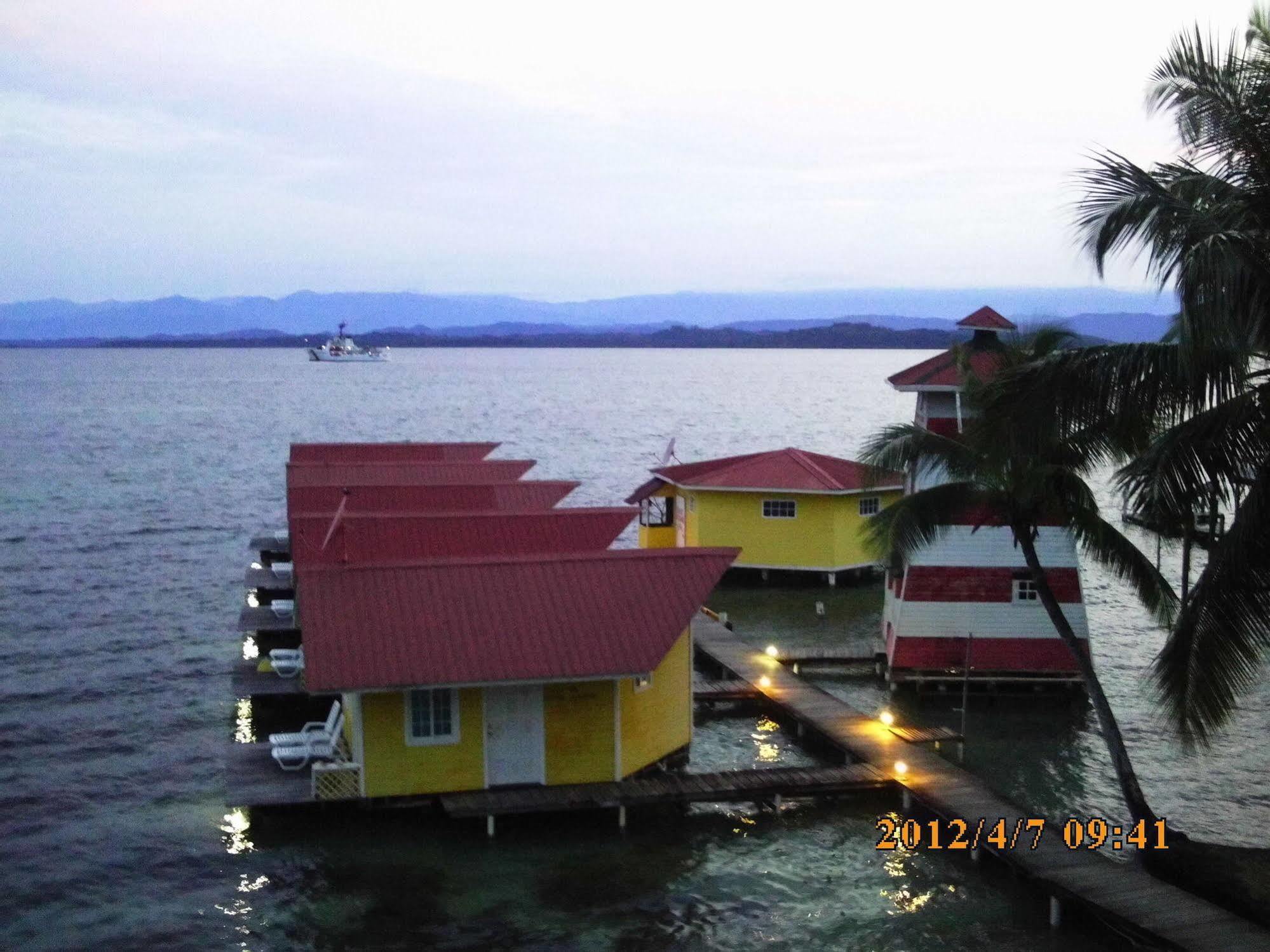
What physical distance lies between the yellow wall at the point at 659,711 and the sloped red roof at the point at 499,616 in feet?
2.82

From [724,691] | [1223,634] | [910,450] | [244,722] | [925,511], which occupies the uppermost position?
[910,450]

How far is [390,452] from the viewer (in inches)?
1866

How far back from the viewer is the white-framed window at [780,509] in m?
41.5

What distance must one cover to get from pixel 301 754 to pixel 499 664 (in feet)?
13.0

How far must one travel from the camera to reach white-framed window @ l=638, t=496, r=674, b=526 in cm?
4400

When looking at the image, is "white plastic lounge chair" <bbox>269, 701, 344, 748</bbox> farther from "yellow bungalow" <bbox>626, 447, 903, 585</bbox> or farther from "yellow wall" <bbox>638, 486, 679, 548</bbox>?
"yellow wall" <bbox>638, 486, 679, 548</bbox>

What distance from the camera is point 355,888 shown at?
1886cm

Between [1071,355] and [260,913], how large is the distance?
13305mm

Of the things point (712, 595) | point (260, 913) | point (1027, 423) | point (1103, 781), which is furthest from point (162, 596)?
point (1027, 423)

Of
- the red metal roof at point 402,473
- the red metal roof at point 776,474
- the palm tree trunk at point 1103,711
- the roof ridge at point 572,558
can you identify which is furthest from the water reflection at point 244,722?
the red metal roof at point 776,474

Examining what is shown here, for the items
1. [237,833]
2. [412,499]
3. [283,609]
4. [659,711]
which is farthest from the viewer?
[412,499]

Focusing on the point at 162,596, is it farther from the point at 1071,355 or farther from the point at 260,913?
the point at 1071,355

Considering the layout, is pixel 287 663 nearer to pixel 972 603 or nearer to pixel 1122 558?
pixel 972 603
